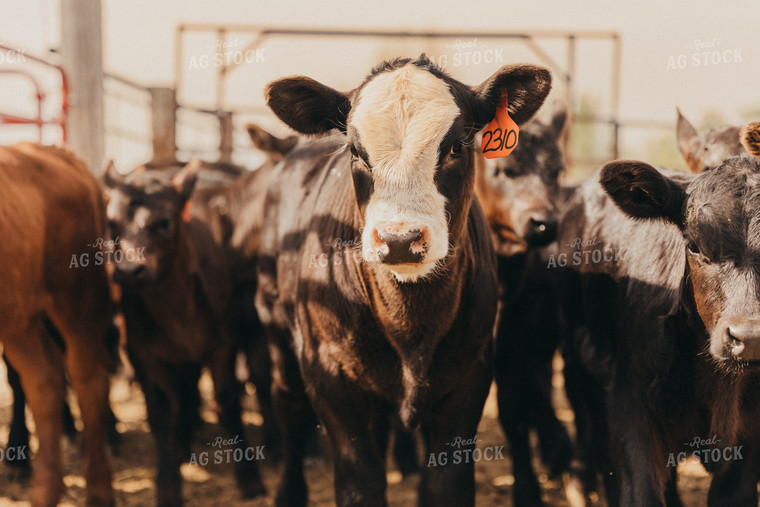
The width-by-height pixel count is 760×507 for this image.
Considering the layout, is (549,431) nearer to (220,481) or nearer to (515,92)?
(220,481)

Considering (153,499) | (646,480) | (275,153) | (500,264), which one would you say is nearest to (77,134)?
(275,153)

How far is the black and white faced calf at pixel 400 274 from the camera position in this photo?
3062 millimetres

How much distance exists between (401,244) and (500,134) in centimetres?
99

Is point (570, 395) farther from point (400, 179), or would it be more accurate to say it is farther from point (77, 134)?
point (77, 134)

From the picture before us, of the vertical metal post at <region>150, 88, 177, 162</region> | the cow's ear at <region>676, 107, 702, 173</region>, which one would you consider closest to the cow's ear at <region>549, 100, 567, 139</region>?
the cow's ear at <region>676, 107, 702, 173</region>

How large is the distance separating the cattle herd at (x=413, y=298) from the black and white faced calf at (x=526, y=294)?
0.02 m

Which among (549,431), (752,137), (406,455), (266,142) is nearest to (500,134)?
(752,137)

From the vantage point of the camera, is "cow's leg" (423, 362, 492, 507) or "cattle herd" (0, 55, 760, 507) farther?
"cow's leg" (423, 362, 492, 507)

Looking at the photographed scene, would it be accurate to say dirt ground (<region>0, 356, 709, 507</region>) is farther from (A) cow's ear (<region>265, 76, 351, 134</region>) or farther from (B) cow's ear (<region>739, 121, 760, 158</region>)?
(A) cow's ear (<region>265, 76, 351, 134</region>)

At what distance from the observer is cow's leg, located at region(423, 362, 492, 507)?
3.49 metres

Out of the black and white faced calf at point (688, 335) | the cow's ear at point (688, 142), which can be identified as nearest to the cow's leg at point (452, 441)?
the black and white faced calf at point (688, 335)

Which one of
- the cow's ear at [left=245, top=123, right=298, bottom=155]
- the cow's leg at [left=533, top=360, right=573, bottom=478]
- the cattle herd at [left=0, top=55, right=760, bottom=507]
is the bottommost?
the cow's leg at [left=533, top=360, right=573, bottom=478]

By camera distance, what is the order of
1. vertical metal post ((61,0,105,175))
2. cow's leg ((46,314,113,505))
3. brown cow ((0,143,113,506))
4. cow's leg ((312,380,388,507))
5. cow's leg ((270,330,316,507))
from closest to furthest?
cow's leg ((312,380,388,507)) → brown cow ((0,143,113,506)) → cow's leg ((46,314,113,505)) → cow's leg ((270,330,316,507)) → vertical metal post ((61,0,105,175))

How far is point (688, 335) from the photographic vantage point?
3.21 meters
